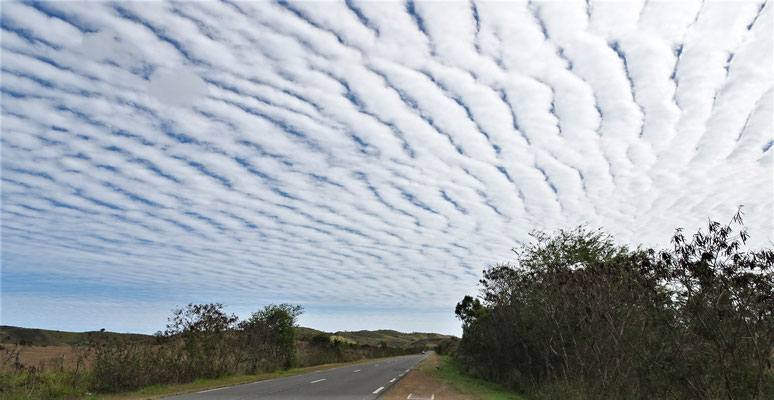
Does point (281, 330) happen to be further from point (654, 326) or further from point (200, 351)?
point (654, 326)

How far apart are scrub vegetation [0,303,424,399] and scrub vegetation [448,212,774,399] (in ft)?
48.5

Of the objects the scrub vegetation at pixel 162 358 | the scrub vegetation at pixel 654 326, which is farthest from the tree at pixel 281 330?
the scrub vegetation at pixel 654 326

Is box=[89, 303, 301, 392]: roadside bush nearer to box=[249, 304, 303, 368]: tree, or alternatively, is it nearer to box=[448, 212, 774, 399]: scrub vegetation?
box=[249, 304, 303, 368]: tree

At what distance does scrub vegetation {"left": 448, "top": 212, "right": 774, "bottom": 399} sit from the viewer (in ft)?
33.0

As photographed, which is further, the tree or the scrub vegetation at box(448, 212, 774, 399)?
the tree

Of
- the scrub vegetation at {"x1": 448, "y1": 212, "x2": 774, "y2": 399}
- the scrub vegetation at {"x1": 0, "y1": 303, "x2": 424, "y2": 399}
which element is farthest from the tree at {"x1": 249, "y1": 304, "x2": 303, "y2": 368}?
the scrub vegetation at {"x1": 448, "y1": 212, "x2": 774, "y2": 399}

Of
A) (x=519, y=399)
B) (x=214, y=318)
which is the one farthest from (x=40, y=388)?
A: (x=519, y=399)

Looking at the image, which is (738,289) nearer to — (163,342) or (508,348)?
(508,348)

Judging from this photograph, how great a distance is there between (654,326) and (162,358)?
18876 mm

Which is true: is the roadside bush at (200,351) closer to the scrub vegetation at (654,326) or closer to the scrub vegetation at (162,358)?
the scrub vegetation at (162,358)

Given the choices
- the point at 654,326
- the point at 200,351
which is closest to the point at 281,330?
the point at 200,351

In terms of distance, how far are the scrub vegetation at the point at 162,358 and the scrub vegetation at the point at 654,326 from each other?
14.8 metres

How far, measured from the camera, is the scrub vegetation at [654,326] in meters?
10.1

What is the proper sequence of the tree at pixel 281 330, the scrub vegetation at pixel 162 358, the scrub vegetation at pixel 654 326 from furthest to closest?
the tree at pixel 281 330, the scrub vegetation at pixel 162 358, the scrub vegetation at pixel 654 326
